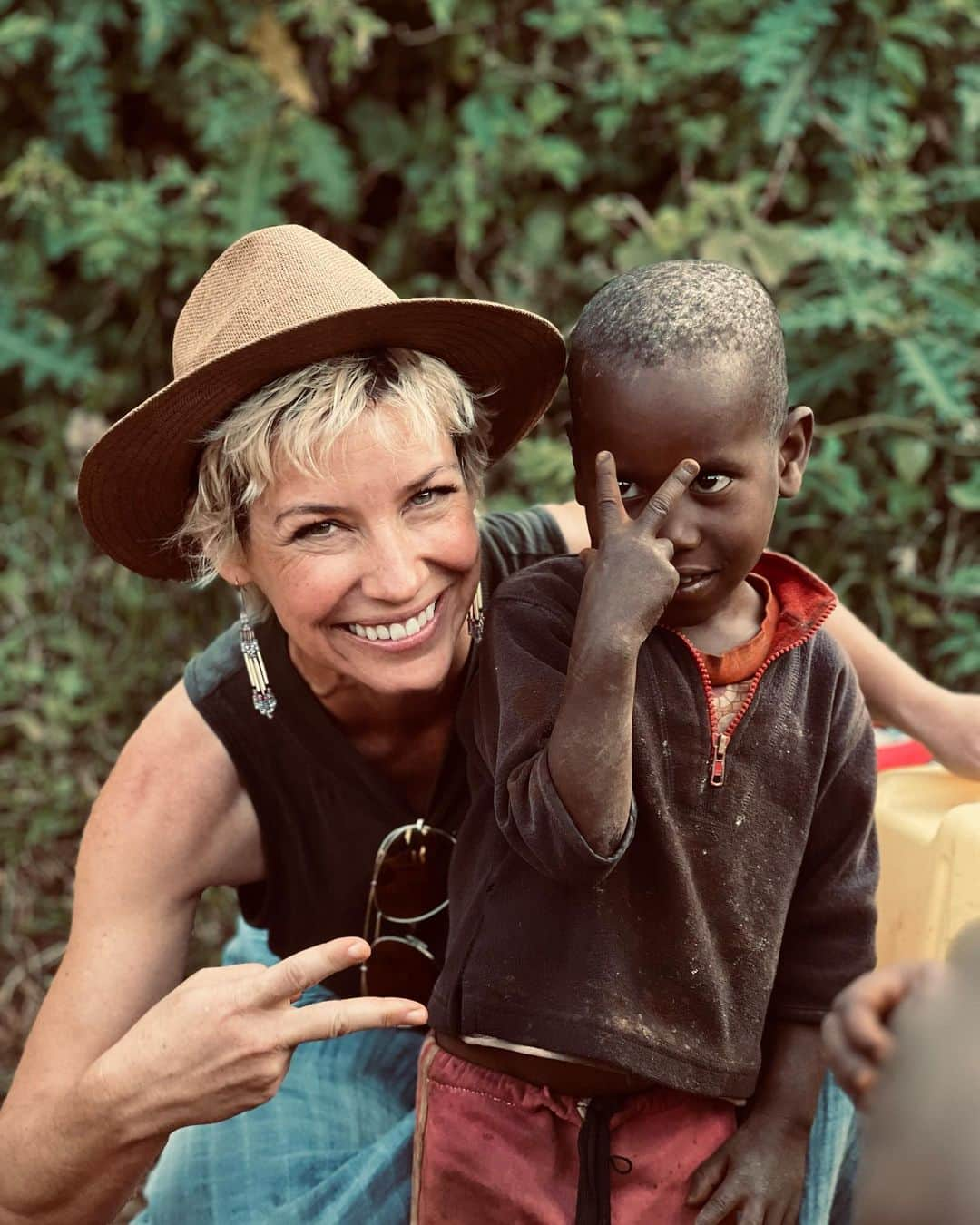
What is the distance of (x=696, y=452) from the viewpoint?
1640 mm

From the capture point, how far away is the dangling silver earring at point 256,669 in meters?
2.25

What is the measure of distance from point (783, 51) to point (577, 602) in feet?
7.90

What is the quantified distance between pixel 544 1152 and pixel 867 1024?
1103mm

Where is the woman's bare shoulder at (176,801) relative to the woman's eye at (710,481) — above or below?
below

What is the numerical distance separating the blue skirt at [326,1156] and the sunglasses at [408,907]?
9.2 inches

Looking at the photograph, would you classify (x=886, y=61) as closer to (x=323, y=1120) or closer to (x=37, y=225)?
(x=37, y=225)

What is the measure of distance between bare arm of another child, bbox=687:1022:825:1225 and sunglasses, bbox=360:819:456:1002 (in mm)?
610

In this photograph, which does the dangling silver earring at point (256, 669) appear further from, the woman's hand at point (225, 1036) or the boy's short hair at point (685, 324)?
the boy's short hair at point (685, 324)

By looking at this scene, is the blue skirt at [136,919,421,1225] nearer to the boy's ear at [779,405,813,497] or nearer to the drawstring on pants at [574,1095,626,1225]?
the drawstring on pants at [574,1095,626,1225]

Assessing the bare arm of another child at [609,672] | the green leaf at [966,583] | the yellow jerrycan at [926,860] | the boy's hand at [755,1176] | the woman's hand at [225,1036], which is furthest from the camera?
the green leaf at [966,583]

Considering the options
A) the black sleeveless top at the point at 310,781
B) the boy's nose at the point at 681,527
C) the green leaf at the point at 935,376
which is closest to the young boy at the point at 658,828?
the boy's nose at the point at 681,527

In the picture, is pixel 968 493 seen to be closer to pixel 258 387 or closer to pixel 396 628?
pixel 396 628

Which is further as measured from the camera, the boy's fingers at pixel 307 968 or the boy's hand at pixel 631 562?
the boy's fingers at pixel 307 968

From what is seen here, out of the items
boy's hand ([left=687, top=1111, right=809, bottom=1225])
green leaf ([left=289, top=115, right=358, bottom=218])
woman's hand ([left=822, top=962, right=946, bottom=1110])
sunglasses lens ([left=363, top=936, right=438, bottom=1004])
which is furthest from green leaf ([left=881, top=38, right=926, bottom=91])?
woman's hand ([left=822, top=962, right=946, bottom=1110])
